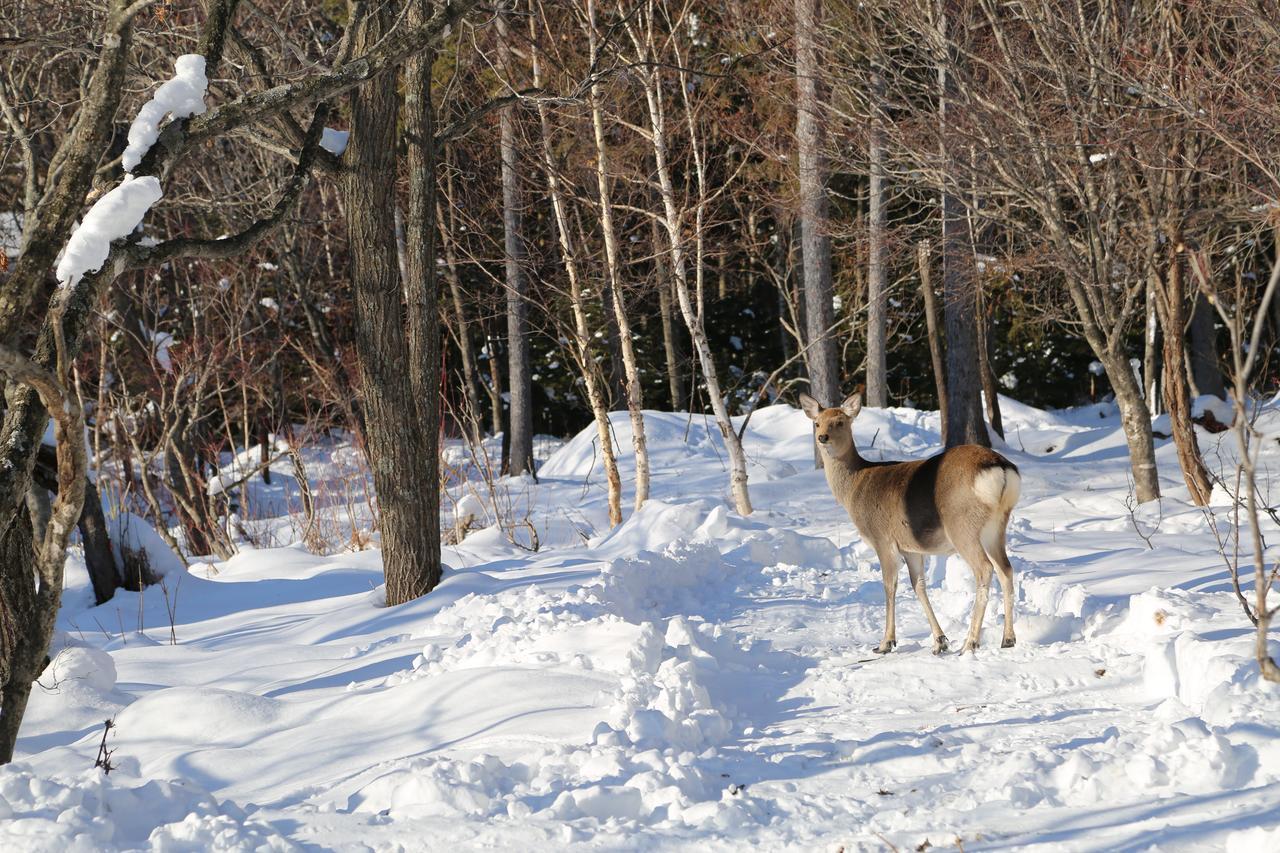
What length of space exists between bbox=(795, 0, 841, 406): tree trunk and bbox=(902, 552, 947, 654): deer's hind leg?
21.1 ft

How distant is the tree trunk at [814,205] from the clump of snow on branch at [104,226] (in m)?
8.72

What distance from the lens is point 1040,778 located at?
13.2ft

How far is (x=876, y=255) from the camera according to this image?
16078 mm

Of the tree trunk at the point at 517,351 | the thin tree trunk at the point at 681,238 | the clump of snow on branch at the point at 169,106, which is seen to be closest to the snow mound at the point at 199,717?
the clump of snow on branch at the point at 169,106

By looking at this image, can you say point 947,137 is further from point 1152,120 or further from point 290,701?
point 290,701

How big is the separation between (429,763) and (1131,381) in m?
9.23

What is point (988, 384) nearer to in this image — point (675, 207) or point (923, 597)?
point (675, 207)

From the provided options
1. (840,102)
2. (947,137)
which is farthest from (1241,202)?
(840,102)

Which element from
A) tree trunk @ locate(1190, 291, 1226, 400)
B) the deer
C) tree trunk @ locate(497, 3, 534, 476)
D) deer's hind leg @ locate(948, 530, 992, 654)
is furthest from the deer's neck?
tree trunk @ locate(1190, 291, 1226, 400)

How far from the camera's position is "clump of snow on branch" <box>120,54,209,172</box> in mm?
4867

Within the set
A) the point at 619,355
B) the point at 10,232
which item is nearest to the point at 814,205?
the point at 619,355

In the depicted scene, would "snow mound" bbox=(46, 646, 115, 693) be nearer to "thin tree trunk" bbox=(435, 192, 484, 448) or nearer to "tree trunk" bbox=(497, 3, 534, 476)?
"thin tree trunk" bbox=(435, 192, 484, 448)

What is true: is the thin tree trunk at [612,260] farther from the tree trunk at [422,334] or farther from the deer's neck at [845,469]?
the deer's neck at [845,469]

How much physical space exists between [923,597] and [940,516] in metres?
0.49
